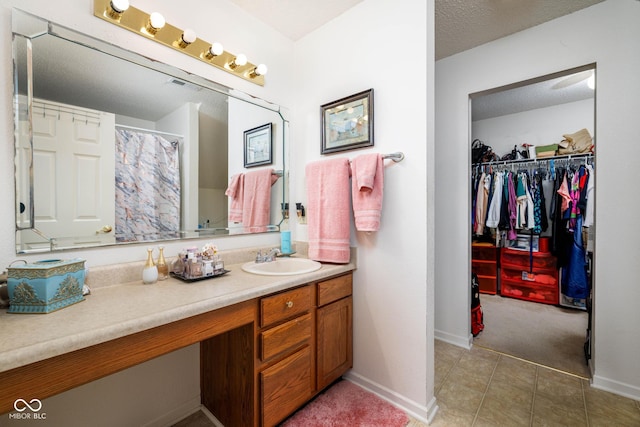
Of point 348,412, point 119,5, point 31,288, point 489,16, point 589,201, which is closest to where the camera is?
point 31,288

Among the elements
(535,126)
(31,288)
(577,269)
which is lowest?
(577,269)

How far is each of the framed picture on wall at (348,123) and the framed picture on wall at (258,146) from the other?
15.6 inches

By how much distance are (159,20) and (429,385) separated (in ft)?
7.86

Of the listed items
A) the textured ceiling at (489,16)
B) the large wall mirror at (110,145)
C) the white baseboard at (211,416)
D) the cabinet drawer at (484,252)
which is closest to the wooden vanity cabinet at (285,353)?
the white baseboard at (211,416)

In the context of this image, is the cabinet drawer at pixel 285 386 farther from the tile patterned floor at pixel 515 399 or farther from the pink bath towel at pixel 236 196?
the pink bath towel at pixel 236 196

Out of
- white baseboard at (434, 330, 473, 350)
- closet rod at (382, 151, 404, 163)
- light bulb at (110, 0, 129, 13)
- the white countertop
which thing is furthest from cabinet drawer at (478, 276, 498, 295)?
light bulb at (110, 0, 129, 13)

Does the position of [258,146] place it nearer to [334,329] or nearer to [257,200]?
[257,200]

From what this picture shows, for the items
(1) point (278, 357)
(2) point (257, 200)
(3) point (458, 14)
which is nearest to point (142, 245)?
(2) point (257, 200)

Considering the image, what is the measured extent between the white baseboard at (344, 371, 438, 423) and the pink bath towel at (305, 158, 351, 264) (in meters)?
0.81

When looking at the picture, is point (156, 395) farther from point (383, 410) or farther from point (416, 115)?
point (416, 115)

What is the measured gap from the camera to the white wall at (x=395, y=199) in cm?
153

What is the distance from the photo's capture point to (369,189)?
1.60 metres

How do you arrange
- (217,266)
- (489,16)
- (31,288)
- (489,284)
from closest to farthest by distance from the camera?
(31,288) < (217,266) < (489,16) < (489,284)

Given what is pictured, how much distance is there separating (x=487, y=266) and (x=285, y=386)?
343 cm
